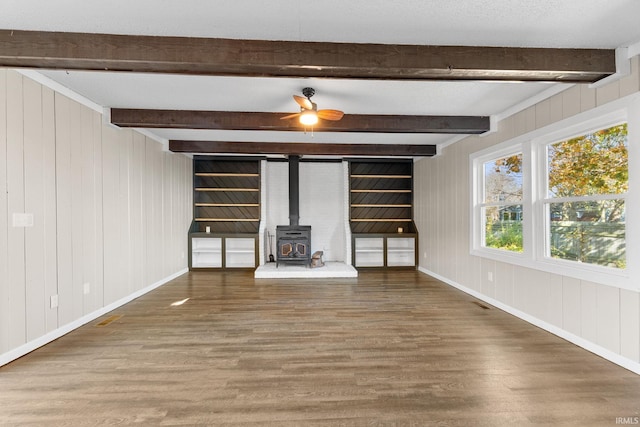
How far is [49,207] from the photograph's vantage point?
2.86 m

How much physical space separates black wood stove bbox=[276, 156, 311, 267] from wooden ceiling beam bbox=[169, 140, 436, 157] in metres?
0.86

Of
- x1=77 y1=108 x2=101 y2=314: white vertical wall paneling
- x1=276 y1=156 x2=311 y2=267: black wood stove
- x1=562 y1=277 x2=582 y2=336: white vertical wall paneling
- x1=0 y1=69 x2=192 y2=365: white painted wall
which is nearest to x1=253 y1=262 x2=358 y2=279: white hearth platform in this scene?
x1=276 y1=156 x2=311 y2=267: black wood stove

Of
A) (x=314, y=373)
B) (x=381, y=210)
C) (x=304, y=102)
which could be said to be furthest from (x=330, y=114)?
(x=381, y=210)

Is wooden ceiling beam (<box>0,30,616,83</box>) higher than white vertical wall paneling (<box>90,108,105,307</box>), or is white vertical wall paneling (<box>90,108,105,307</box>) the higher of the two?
wooden ceiling beam (<box>0,30,616,83</box>)

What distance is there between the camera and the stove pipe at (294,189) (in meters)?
6.28

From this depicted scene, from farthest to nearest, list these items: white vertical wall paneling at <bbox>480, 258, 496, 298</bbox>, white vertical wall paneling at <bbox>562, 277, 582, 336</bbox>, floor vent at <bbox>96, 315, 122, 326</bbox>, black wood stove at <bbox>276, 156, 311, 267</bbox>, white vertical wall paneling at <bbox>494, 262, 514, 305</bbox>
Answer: black wood stove at <bbox>276, 156, 311, 267</bbox> < white vertical wall paneling at <bbox>480, 258, 496, 298</bbox> < white vertical wall paneling at <bbox>494, 262, 514, 305</bbox> < floor vent at <bbox>96, 315, 122, 326</bbox> < white vertical wall paneling at <bbox>562, 277, 582, 336</bbox>

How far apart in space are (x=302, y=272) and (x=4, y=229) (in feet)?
13.5

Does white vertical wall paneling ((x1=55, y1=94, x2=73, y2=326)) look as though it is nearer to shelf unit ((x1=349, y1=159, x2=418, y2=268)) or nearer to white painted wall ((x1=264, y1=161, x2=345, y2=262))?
white painted wall ((x1=264, y1=161, x2=345, y2=262))

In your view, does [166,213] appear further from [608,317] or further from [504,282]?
[608,317]

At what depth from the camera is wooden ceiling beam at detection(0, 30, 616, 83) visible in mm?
2123

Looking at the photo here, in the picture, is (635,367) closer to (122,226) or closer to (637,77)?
(637,77)

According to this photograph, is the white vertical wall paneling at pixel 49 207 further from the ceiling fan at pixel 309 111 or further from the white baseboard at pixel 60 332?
the ceiling fan at pixel 309 111

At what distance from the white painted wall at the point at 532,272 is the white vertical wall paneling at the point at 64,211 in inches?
193

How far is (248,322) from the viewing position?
3.35 meters
